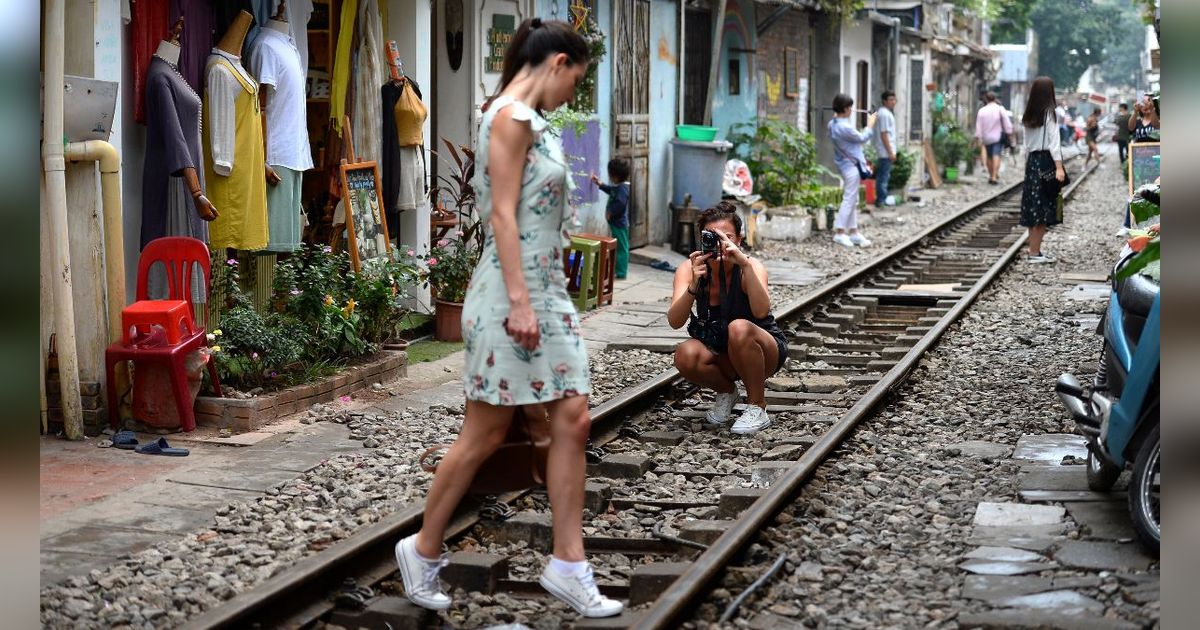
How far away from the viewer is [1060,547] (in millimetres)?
5984

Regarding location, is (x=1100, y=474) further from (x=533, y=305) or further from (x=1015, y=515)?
(x=533, y=305)

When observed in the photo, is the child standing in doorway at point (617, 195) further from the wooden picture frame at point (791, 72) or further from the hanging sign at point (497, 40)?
the wooden picture frame at point (791, 72)

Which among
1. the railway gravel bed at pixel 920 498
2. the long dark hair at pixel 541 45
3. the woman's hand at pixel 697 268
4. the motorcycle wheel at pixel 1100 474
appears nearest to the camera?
the long dark hair at pixel 541 45

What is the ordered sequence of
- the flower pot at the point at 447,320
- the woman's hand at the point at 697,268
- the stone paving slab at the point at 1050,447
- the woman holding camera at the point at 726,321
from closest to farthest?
the stone paving slab at the point at 1050,447, the woman's hand at the point at 697,268, the woman holding camera at the point at 726,321, the flower pot at the point at 447,320

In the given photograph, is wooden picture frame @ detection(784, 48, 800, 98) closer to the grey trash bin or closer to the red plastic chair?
the grey trash bin

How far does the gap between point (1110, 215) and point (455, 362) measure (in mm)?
17541

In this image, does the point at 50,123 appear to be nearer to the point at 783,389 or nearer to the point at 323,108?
the point at 323,108

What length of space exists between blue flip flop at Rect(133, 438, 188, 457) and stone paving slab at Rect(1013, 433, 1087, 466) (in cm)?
420

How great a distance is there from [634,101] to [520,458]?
41.5 ft

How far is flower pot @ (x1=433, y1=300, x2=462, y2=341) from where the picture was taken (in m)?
11.5

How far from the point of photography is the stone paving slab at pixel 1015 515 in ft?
20.9

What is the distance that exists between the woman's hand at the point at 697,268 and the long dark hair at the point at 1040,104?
853 cm

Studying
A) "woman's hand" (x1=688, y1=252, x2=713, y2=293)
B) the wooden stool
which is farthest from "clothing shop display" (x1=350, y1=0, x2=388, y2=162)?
"woman's hand" (x1=688, y1=252, x2=713, y2=293)

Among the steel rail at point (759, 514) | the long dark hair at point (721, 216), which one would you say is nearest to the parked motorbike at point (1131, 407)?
the steel rail at point (759, 514)
